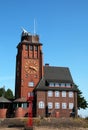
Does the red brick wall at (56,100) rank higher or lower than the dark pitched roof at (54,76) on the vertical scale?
lower

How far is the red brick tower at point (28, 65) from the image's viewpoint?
9369cm

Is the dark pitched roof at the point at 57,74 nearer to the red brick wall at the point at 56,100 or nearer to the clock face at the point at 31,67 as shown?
the clock face at the point at 31,67

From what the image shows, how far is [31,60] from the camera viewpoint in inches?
3765

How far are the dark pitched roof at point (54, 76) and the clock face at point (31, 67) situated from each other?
3171 mm

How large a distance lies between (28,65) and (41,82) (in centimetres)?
600

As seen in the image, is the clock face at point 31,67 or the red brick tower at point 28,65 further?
the clock face at point 31,67

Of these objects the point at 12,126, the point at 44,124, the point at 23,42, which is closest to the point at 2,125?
the point at 12,126

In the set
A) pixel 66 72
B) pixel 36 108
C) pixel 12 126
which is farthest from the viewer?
pixel 66 72

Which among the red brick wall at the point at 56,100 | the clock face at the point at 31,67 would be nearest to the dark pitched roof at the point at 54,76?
the red brick wall at the point at 56,100

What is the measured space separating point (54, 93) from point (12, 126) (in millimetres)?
18443

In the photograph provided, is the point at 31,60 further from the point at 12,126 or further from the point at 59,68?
the point at 12,126

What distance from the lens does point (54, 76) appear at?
94.9 meters

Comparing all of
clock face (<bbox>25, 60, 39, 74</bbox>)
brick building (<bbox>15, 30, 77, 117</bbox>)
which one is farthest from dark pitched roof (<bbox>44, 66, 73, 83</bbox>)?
clock face (<bbox>25, 60, 39, 74</bbox>)

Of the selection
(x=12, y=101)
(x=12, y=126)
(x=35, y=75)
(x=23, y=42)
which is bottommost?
(x=12, y=126)
